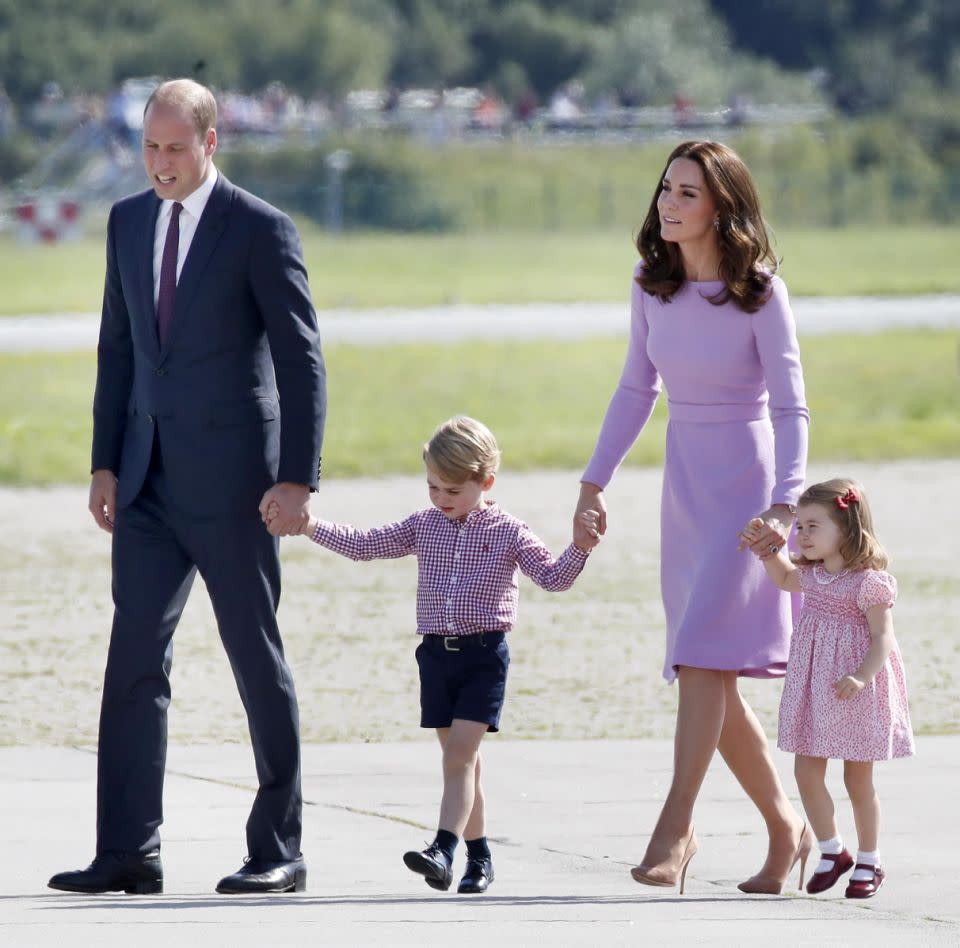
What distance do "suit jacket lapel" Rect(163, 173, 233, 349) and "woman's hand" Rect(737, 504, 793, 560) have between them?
4.64ft

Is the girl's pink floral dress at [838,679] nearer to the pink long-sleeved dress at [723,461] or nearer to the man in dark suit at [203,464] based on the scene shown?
the pink long-sleeved dress at [723,461]

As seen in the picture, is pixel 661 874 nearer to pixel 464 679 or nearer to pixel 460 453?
pixel 464 679

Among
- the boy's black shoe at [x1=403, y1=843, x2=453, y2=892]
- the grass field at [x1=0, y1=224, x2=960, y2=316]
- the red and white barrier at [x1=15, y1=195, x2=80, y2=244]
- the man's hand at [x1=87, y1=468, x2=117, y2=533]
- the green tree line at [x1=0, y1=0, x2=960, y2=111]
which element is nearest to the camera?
the boy's black shoe at [x1=403, y1=843, x2=453, y2=892]

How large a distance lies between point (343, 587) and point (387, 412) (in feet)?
30.4

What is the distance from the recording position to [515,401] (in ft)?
71.2

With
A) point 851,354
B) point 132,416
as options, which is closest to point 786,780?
point 132,416

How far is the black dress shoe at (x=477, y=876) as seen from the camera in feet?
17.4

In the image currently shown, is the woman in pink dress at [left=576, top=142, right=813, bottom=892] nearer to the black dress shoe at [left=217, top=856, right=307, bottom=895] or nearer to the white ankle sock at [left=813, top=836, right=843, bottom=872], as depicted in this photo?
the white ankle sock at [left=813, top=836, right=843, bottom=872]

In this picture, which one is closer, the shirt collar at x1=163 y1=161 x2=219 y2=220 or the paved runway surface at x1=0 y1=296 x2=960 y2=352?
the shirt collar at x1=163 y1=161 x2=219 y2=220

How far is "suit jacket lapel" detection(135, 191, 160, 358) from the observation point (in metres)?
5.35

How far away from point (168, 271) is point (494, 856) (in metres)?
1.73

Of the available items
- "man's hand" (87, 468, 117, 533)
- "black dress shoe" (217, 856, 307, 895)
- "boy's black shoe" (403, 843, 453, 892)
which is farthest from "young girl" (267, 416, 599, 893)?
"man's hand" (87, 468, 117, 533)

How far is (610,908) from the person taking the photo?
505cm

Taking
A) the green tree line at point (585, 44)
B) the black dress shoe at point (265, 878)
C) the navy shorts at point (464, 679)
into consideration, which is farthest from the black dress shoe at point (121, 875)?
the green tree line at point (585, 44)
